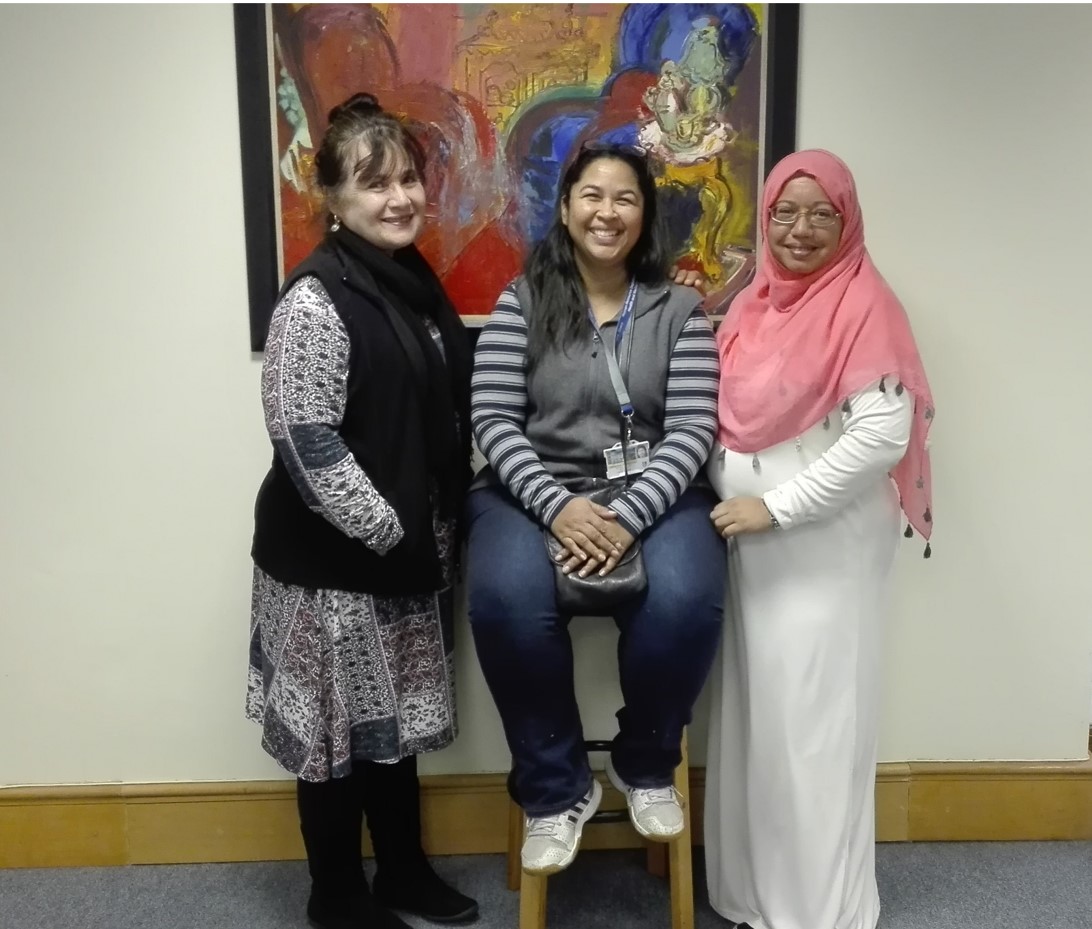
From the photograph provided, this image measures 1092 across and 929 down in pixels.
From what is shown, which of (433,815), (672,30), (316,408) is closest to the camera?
(316,408)

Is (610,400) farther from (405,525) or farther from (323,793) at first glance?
(323,793)

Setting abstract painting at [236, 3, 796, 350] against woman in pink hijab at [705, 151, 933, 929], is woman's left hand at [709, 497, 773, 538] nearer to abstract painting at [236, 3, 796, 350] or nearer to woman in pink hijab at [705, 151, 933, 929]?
woman in pink hijab at [705, 151, 933, 929]

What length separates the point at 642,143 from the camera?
1813mm

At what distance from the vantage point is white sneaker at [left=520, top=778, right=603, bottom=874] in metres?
1.51

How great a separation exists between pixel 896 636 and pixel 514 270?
1150 millimetres

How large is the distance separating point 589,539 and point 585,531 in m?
0.01

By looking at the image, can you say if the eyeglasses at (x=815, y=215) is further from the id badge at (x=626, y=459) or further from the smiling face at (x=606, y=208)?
the id badge at (x=626, y=459)

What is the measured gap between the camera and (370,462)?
152 centimetres

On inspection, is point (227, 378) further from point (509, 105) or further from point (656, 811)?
point (656, 811)

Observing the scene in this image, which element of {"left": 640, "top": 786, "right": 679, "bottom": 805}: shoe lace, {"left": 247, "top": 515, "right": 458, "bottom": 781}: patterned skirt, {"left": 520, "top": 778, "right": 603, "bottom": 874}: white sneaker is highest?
{"left": 247, "top": 515, "right": 458, "bottom": 781}: patterned skirt

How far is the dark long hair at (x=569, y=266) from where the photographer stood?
5.36ft

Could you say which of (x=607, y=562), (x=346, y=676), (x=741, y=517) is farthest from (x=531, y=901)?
(x=741, y=517)

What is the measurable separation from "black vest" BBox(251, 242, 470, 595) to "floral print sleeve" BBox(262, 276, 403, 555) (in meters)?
0.03

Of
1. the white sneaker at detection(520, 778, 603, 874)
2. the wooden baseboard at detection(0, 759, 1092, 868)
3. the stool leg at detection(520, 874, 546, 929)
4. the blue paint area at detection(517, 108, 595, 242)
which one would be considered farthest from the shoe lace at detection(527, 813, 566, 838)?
the blue paint area at detection(517, 108, 595, 242)
